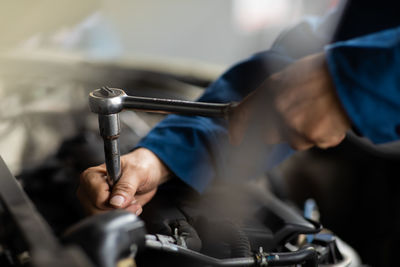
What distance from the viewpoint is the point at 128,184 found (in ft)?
1.61

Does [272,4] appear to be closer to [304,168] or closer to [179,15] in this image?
[179,15]

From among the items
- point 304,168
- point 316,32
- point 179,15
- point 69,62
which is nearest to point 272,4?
point 179,15

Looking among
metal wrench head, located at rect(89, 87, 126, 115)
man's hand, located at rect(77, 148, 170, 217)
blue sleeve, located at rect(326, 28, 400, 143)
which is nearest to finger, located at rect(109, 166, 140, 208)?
man's hand, located at rect(77, 148, 170, 217)

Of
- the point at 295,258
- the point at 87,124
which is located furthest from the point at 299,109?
the point at 87,124

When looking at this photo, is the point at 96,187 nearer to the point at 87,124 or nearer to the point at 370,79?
the point at 370,79

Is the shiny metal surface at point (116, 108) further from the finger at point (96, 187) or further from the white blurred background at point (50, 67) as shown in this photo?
the white blurred background at point (50, 67)

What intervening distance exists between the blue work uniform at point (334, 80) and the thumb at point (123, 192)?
4.2 inches

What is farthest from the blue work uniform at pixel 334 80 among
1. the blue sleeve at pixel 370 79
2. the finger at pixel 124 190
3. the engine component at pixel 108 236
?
the engine component at pixel 108 236

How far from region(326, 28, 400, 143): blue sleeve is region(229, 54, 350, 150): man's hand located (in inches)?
0.7

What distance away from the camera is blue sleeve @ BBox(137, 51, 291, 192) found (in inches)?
24.3

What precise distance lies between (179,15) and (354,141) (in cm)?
218

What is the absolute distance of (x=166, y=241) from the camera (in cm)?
41

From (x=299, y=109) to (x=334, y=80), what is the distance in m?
0.05

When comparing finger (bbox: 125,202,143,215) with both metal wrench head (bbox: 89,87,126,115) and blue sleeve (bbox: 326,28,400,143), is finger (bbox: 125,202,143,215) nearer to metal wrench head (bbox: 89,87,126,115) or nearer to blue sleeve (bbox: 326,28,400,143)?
metal wrench head (bbox: 89,87,126,115)
